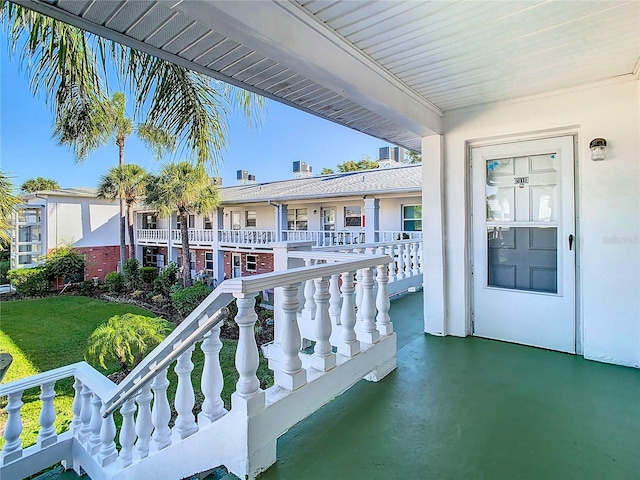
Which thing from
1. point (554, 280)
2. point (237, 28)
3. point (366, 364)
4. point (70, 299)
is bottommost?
point (70, 299)

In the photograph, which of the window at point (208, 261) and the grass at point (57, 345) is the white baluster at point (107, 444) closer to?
the grass at point (57, 345)

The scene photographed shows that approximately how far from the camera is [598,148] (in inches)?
122

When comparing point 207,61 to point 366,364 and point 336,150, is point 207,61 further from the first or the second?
point 336,150

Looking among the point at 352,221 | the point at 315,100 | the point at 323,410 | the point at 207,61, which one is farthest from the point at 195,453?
the point at 352,221

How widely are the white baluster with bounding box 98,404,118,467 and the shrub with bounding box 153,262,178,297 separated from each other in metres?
12.0

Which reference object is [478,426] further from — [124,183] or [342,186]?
[124,183]

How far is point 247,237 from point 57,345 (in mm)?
7680

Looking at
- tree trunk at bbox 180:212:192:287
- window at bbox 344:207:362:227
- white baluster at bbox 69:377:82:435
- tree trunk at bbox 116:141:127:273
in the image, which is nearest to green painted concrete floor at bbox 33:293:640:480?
white baluster at bbox 69:377:82:435

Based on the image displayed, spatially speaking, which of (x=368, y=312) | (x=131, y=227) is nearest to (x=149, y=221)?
(x=131, y=227)

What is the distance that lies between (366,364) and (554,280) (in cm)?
233

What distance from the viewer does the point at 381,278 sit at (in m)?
2.99

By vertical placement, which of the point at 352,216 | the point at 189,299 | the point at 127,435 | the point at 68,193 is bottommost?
the point at 189,299

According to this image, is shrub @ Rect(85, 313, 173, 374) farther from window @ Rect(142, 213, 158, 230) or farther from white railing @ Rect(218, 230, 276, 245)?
window @ Rect(142, 213, 158, 230)

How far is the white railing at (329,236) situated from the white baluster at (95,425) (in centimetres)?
911
